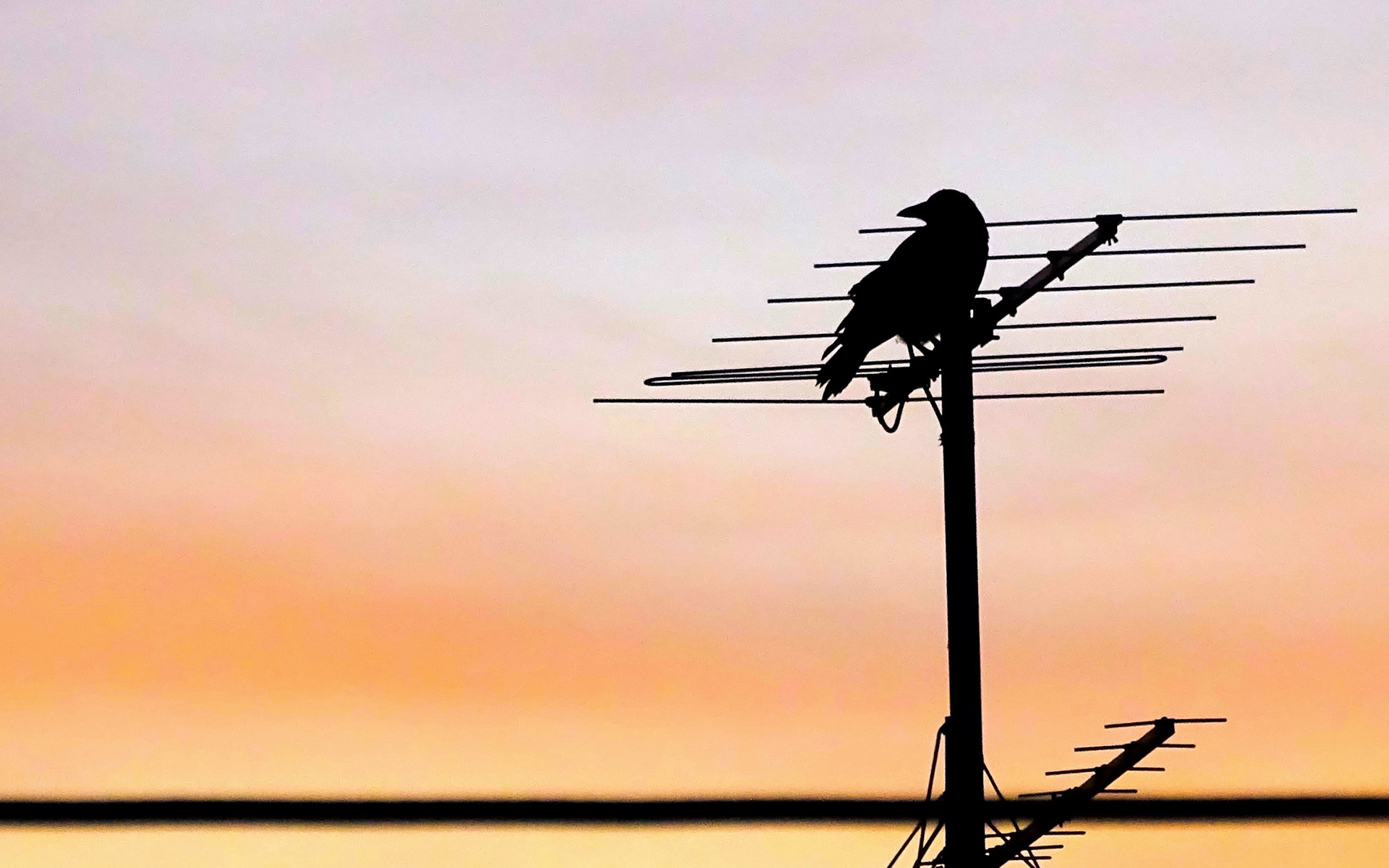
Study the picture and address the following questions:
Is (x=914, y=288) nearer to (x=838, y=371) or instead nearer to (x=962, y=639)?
(x=838, y=371)

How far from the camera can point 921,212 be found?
6730 mm

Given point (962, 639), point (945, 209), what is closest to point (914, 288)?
point (945, 209)

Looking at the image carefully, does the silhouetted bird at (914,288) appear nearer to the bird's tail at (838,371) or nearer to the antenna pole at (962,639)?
the bird's tail at (838,371)

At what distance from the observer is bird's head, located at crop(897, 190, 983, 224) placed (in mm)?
6628

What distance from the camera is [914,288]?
6.29 meters

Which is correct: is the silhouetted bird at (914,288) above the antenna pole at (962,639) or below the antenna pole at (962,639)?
above

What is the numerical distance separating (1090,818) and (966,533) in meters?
1.18

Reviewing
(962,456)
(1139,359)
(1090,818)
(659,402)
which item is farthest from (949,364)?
(1090,818)

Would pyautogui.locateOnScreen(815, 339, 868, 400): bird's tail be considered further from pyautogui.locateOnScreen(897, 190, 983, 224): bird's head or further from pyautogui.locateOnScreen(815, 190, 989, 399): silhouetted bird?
pyautogui.locateOnScreen(897, 190, 983, 224): bird's head

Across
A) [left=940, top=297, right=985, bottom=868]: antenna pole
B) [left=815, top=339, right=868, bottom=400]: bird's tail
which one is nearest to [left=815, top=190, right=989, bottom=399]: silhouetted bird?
[left=815, top=339, right=868, bottom=400]: bird's tail

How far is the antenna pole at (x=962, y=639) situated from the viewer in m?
4.77

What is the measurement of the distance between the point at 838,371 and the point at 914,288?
0.69m

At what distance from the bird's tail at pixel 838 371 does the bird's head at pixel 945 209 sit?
1.04 metres

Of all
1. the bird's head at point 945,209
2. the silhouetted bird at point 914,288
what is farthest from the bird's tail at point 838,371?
the bird's head at point 945,209
